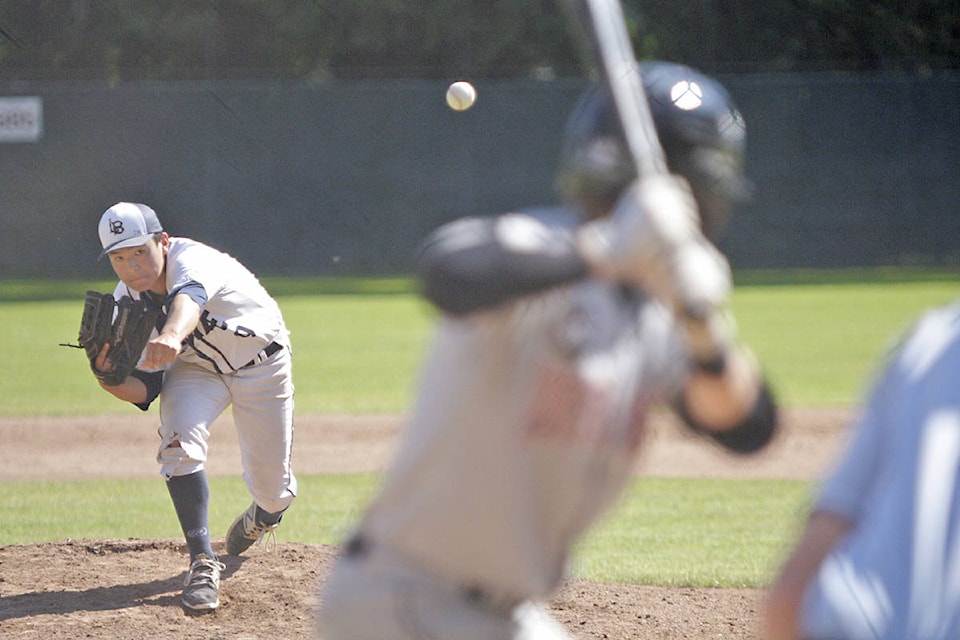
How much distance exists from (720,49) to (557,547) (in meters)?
27.2

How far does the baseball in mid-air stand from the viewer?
70.5 ft

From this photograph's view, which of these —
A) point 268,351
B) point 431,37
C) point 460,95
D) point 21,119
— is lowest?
point 268,351

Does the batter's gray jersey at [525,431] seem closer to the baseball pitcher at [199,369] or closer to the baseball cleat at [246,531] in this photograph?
the baseball pitcher at [199,369]

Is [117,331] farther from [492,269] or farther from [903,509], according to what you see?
[903,509]

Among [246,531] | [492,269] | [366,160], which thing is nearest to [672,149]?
[492,269]

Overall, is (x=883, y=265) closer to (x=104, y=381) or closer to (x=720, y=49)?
(x=720, y=49)

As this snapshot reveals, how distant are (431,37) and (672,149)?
25.5 m

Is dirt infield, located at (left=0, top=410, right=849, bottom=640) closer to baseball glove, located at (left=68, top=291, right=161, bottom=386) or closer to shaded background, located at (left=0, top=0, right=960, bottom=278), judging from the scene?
baseball glove, located at (left=68, top=291, right=161, bottom=386)

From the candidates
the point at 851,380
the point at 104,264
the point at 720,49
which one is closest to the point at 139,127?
the point at 104,264

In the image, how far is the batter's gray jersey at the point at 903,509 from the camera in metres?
1.49

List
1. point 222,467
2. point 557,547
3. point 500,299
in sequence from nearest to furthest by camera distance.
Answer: point 500,299, point 557,547, point 222,467

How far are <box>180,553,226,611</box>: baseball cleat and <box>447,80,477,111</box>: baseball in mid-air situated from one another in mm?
16992

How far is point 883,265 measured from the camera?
2405 centimetres

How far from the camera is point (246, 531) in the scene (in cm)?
585
